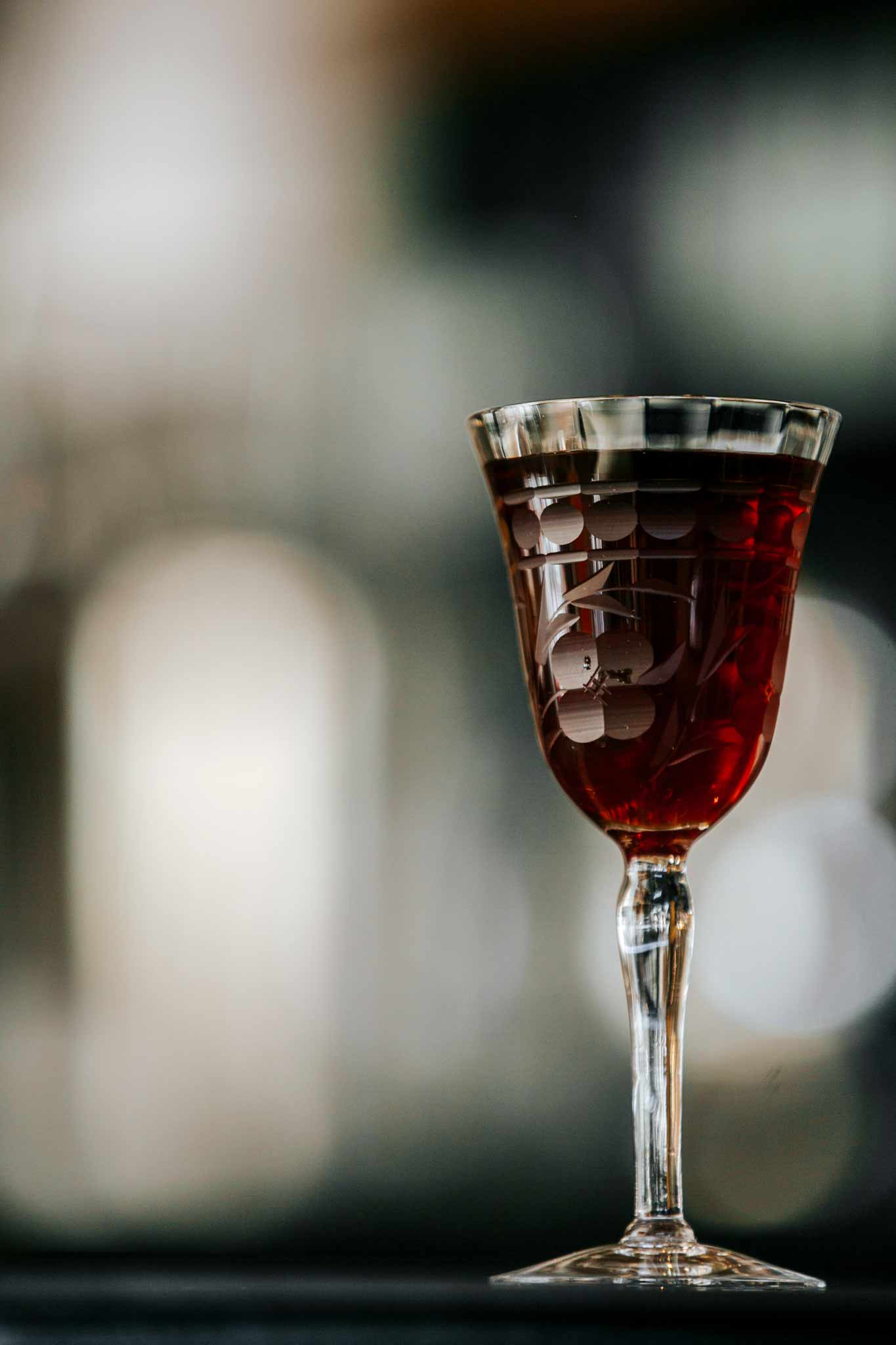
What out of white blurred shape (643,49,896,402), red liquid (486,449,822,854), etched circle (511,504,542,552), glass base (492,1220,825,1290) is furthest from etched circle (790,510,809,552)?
white blurred shape (643,49,896,402)

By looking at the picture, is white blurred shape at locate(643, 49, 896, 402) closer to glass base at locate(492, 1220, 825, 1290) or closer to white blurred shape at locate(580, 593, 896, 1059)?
white blurred shape at locate(580, 593, 896, 1059)

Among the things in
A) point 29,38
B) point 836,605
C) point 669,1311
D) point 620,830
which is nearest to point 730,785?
point 620,830

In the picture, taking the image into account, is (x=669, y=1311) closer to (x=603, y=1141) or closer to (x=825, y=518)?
(x=603, y=1141)

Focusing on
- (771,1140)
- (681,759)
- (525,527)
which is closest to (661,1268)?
(681,759)

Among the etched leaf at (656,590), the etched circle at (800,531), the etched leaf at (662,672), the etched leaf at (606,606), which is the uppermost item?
the etched circle at (800,531)

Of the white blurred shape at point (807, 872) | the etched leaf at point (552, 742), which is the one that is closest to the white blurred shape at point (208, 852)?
the white blurred shape at point (807, 872)

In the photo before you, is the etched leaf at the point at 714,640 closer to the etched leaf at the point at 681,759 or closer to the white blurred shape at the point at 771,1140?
the etched leaf at the point at 681,759

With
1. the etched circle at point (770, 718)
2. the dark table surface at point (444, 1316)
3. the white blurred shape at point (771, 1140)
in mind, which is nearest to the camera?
the dark table surface at point (444, 1316)

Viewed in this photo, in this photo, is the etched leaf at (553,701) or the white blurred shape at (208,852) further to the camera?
the white blurred shape at (208,852)
